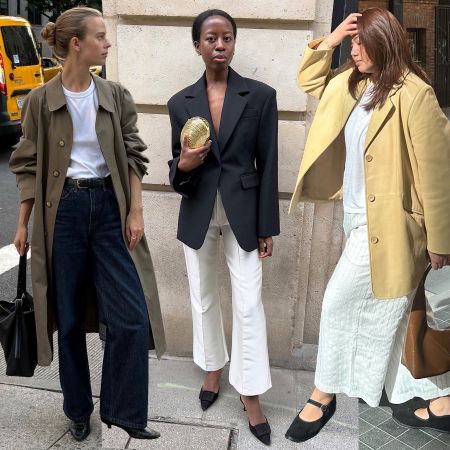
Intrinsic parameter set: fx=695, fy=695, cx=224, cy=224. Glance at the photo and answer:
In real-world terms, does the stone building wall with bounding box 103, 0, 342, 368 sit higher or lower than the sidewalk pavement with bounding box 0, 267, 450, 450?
higher

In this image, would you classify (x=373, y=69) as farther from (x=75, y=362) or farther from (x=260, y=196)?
(x=75, y=362)

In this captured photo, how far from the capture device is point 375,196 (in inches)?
118

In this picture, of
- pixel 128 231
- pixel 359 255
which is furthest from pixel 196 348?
pixel 359 255

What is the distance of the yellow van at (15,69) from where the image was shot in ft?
38.1

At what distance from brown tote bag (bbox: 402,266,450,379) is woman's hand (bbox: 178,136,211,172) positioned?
1.16 metres

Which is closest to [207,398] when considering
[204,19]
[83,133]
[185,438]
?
[185,438]

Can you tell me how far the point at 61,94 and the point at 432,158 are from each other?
1.62 metres

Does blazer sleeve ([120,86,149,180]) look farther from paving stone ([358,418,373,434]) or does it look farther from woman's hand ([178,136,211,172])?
paving stone ([358,418,373,434])

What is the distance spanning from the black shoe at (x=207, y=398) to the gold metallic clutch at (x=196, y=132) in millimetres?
1368

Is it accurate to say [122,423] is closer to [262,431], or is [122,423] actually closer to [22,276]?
[262,431]

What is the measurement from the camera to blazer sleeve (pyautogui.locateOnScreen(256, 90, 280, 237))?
3318 millimetres

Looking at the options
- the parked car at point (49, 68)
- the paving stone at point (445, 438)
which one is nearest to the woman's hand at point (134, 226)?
the paving stone at point (445, 438)

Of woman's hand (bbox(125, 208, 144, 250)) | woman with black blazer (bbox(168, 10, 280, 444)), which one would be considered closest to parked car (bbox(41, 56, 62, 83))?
woman with black blazer (bbox(168, 10, 280, 444))

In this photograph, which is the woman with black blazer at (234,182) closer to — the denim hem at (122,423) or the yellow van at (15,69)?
the denim hem at (122,423)
